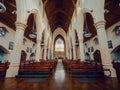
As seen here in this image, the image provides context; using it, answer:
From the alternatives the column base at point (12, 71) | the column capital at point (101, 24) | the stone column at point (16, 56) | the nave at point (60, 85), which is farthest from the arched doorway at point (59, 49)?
the nave at point (60, 85)

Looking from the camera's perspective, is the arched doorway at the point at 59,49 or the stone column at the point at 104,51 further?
the arched doorway at the point at 59,49

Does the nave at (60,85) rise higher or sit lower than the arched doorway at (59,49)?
lower

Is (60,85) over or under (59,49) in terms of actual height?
under

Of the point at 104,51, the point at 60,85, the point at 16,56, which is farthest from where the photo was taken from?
the point at 16,56

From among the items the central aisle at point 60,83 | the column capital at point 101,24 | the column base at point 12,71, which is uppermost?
the column capital at point 101,24

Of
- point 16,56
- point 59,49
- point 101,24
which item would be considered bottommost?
point 16,56

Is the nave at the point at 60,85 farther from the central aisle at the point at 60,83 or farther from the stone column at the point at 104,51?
the stone column at the point at 104,51

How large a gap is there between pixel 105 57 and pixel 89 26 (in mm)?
9901

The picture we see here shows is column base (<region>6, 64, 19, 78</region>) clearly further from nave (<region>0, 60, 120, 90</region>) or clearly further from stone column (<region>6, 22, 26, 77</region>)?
nave (<region>0, 60, 120, 90</region>)

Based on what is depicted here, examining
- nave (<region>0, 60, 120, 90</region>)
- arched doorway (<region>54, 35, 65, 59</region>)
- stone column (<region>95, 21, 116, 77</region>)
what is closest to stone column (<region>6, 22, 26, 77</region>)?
nave (<region>0, 60, 120, 90</region>)

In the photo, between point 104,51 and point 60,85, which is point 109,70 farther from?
point 60,85

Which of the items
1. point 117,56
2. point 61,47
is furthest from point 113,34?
point 61,47

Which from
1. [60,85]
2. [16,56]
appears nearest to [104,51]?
[60,85]

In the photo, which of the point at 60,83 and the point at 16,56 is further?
the point at 16,56
